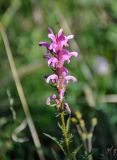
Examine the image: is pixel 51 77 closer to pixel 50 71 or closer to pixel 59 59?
pixel 59 59

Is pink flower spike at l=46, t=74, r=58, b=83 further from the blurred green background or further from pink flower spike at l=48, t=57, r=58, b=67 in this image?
the blurred green background

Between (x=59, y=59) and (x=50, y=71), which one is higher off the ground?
(x=50, y=71)

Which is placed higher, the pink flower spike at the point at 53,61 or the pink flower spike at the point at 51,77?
the pink flower spike at the point at 53,61

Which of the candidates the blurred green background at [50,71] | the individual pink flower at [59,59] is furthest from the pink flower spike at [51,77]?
the blurred green background at [50,71]

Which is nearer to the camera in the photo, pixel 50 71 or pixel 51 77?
pixel 51 77

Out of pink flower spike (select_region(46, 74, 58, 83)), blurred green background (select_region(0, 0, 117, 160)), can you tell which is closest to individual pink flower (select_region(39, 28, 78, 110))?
pink flower spike (select_region(46, 74, 58, 83))

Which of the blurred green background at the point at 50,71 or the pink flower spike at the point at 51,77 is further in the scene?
the blurred green background at the point at 50,71

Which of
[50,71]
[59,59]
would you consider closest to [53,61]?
[59,59]

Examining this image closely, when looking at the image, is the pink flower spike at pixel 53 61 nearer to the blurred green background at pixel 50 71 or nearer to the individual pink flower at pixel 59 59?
the individual pink flower at pixel 59 59

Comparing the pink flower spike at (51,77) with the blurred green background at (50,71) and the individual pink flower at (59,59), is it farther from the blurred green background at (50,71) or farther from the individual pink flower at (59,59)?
the blurred green background at (50,71)
